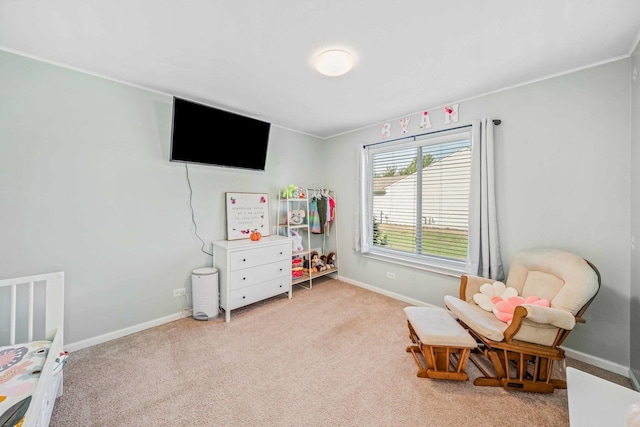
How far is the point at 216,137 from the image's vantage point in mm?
2682

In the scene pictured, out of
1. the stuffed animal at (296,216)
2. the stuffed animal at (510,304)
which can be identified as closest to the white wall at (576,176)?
the stuffed animal at (510,304)

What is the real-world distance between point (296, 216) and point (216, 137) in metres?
1.52

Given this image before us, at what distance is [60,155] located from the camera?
1.96 metres

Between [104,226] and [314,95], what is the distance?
92.7 inches

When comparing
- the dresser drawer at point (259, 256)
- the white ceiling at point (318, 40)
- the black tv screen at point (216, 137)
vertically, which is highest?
the white ceiling at point (318, 40)

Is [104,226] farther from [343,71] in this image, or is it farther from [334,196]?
[334,196]

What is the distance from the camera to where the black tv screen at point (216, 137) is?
2.43 m

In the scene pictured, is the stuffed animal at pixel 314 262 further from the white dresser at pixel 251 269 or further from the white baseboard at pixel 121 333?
the white baseboard at pixel 121 333

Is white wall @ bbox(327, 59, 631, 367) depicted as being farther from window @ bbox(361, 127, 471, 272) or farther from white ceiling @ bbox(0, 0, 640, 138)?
window @ bbox(361, 127, 471, 272)

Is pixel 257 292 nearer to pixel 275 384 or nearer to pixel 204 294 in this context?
pixel 204 294

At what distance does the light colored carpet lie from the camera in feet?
4.73

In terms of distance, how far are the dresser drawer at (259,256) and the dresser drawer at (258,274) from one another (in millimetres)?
51

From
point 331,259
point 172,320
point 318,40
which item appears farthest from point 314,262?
point 318,40

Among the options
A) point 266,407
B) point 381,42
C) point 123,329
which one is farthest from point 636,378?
point 123,329
